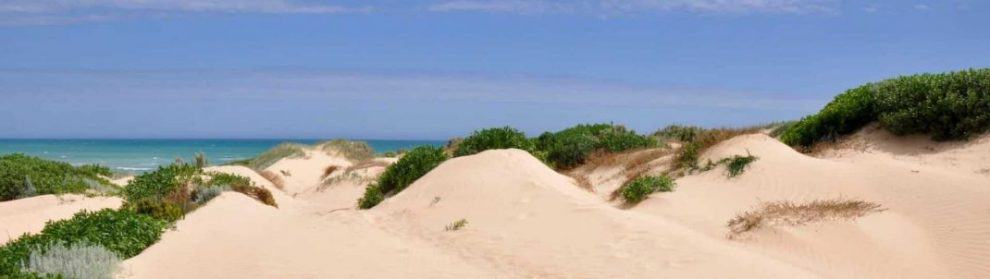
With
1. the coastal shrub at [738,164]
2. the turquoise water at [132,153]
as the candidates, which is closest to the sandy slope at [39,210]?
the coastal shrub at [738,164]

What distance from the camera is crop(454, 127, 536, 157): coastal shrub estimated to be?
21.4 meters

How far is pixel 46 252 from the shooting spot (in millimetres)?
9711

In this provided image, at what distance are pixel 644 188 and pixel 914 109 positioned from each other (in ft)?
24.0

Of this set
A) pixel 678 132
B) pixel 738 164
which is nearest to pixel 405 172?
pixel 738 164

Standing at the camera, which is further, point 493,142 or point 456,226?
point 493,142

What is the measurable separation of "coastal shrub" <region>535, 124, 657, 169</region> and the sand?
5.58 meters

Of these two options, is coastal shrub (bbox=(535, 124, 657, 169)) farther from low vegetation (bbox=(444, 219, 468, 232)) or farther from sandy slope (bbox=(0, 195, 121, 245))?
sandy slope (bbox=(0, 195, 121, 245))

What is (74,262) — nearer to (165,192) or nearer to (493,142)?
(165,192)

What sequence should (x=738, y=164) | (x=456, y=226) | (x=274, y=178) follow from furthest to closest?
(x=274, y=178) < (x=738, y=164) < (x=456, y=226)

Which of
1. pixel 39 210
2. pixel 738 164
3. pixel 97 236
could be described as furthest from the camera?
pixel 39 210

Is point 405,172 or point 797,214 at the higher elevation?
point 405,172

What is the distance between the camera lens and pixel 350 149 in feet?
139

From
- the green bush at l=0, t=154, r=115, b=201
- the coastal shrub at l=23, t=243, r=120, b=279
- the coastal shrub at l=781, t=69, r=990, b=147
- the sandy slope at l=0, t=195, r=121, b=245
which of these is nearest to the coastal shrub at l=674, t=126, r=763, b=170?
the coastal shrub at l=781, t=69, r=990, b=147

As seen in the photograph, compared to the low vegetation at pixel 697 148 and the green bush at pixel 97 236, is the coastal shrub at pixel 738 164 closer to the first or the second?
the low vegetation at pixel 697 148
